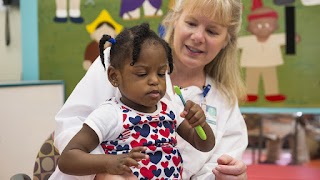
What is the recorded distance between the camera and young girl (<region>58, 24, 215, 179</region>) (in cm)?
107

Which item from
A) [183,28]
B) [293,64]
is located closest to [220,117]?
[183,28]

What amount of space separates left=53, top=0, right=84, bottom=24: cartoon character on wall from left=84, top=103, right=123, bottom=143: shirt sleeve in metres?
2.00

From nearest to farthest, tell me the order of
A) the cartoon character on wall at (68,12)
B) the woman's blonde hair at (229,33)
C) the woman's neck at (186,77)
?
the woman's blonde hair at (229,33) → the woman's neck at (186,77) → the cartoon character on wall at (68,12)

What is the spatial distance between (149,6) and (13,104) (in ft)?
3.48

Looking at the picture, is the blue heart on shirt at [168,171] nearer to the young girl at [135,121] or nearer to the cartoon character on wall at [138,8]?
the young girl at [135,121]

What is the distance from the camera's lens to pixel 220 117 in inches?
62.5

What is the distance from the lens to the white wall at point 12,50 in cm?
313

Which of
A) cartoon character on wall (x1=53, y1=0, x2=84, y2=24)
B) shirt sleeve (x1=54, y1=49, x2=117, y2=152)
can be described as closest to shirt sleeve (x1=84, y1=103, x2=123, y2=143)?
shirt sleeve (x1=54, y1=49, x2=117, y2=152)

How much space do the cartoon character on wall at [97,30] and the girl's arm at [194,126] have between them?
1788mm

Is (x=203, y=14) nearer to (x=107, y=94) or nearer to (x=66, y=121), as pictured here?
(x=107, y=94)

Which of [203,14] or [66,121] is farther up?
[203,14]

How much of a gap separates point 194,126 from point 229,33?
2.01 feet

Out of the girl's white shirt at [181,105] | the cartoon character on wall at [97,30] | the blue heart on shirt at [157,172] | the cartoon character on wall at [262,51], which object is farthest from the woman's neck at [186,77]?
the cartoon character on wall at [97,30]

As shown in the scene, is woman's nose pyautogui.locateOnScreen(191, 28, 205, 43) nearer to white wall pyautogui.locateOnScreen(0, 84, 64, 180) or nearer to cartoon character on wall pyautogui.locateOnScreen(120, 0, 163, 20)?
cartoon character on wall pyautogui.locateOnScreen(120, 0, 163, 20)
